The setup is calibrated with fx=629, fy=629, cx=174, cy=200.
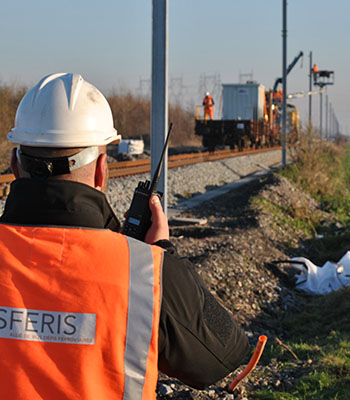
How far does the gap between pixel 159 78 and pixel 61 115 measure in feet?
11.4

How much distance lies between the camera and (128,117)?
4644 cm

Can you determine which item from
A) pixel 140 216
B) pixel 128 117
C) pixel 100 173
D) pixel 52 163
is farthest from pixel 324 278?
pixel 128 117

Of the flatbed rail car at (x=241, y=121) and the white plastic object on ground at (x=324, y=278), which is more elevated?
the flatbed rail car at (x=241, y=121)

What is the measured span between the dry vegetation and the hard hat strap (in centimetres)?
1893

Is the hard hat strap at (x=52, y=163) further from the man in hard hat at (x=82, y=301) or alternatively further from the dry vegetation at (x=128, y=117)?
the dry vegetation at (x=128, y=117)

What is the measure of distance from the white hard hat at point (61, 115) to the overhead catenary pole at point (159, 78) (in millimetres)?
3132

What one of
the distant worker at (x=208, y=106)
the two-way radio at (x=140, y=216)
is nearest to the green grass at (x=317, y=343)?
the two-way radio at (x=140, y=216)

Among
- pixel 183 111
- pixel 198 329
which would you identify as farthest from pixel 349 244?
pixel 183 111

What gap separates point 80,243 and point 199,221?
1007 cm

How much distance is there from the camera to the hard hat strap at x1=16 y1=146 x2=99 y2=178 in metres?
1.87

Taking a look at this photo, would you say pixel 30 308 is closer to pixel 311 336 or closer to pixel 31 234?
pixel 31 234

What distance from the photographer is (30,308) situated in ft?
5.58

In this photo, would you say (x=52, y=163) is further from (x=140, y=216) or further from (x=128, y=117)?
(x=128, y=117)

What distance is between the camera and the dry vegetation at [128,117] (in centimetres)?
2591
